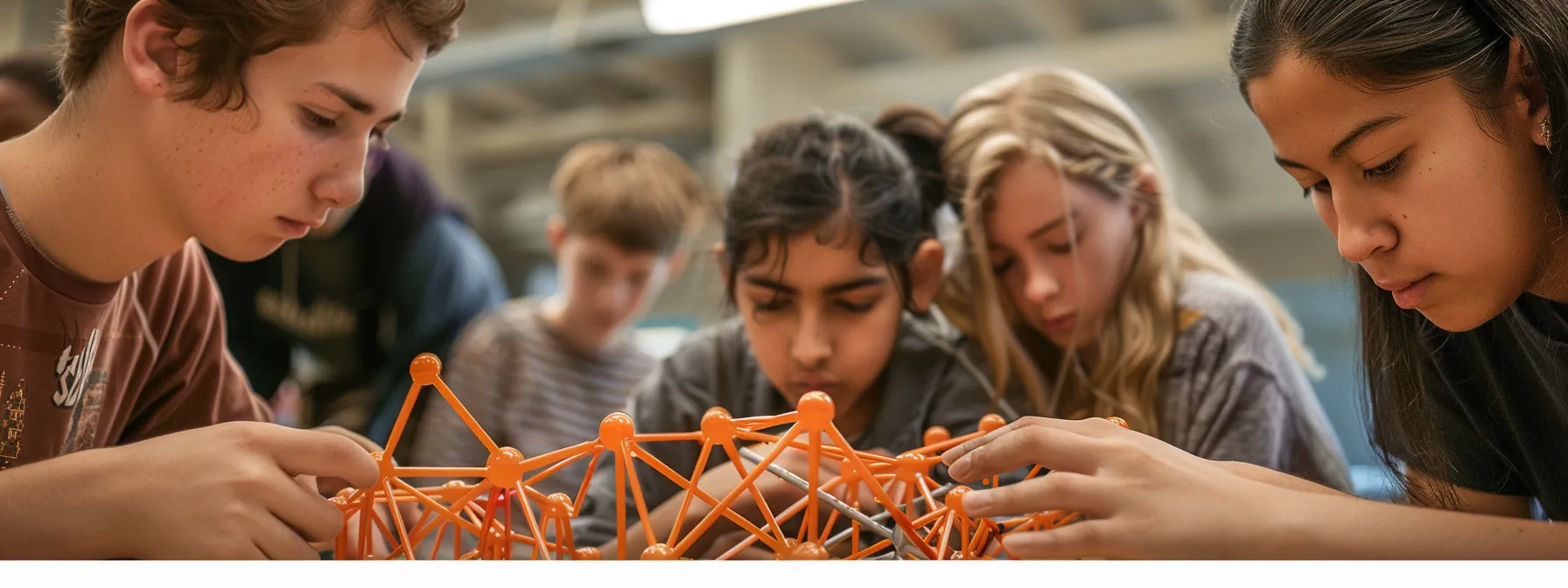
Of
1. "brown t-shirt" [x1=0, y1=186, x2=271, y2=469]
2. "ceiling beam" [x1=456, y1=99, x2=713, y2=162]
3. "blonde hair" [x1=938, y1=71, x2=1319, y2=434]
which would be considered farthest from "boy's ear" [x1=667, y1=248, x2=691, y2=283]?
"ceiling beam" [x1=456, y1=99, x2=713, y2=162]

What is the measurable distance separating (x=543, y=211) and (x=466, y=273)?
2405mm

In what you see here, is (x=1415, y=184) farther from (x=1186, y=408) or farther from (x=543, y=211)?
(x=543, y=211)

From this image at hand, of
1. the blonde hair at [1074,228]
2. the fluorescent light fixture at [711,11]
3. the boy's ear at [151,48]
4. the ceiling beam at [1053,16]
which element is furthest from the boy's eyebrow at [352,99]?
the ceiling beam at [1053,16]

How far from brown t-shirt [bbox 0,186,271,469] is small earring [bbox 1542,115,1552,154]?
82 cm

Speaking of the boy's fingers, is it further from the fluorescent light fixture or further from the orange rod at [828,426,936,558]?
the fluorescent light fixture

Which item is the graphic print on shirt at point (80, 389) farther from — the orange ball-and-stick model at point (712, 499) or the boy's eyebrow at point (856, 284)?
the boy's eyebrow at point (856, 284)

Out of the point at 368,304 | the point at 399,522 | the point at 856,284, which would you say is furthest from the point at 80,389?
the point at 368,304

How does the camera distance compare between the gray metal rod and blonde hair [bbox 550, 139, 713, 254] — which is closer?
the gray metal rod

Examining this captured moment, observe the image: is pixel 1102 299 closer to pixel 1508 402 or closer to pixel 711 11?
pixel 1508 402

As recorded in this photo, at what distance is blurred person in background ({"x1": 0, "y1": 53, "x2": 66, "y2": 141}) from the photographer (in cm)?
100

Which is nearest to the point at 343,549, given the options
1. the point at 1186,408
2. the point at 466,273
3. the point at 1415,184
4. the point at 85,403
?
the point at 85,403

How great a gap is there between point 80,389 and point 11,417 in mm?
53
